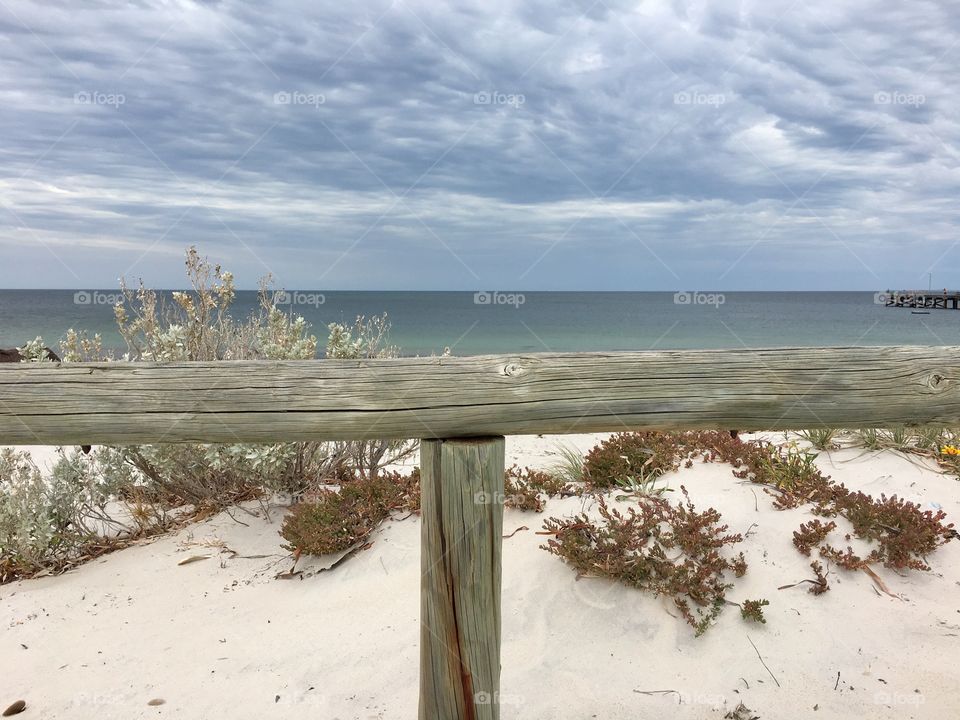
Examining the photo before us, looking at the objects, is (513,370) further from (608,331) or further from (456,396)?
(608,331)

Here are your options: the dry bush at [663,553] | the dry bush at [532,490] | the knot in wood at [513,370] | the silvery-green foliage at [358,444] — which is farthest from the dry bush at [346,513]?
the knot in wood at [513,370]

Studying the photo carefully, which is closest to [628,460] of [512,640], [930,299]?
[512,640]

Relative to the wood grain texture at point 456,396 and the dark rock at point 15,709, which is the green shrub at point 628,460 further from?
the dark rock at point 15,709

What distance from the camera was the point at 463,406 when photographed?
2127mm

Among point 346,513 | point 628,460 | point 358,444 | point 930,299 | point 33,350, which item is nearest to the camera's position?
point 346,513

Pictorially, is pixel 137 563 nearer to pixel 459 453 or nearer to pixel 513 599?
pixel 513 599

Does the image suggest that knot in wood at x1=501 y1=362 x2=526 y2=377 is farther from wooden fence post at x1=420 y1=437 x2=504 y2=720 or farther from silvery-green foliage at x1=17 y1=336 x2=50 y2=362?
silvery-green foliage at x1=17 y1=336 x2=50 y2=362

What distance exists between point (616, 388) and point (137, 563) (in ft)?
14.8

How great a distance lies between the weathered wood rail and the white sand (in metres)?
1.43

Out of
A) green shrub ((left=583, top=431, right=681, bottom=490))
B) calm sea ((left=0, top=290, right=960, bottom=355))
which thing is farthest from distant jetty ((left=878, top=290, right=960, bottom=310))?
green shrub ((left=583, top=431, right=681, bottom=490))

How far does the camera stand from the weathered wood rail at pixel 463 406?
2.14 m

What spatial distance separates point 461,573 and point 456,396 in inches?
24.4

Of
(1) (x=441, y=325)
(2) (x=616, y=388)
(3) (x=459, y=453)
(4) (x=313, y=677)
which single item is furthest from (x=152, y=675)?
(1) (x=441, y=325)

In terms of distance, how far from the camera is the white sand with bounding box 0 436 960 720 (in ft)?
10.9
